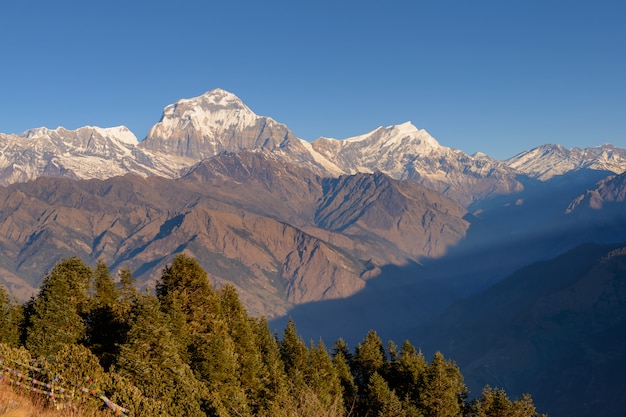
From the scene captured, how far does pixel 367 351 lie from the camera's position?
107 m

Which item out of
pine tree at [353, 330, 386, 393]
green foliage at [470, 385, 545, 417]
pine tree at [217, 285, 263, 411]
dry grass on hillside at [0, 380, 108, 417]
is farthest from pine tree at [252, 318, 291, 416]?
green foliage at [470, 385, 545, 417]

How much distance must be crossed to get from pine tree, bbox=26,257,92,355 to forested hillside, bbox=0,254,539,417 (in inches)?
5.0

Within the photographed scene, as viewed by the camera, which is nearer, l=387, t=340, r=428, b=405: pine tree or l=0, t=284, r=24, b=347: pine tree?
l=0, t=284, r=24, b=347: pine tree

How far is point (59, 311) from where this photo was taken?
60875mm

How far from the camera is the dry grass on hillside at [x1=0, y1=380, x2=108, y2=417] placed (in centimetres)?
2874

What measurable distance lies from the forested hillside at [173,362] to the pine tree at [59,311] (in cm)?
13

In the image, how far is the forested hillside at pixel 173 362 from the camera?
39.3m

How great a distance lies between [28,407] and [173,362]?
2033 cm

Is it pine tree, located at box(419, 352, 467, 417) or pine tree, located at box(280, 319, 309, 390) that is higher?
pine tree, located at box(280, 319, 309, 390)

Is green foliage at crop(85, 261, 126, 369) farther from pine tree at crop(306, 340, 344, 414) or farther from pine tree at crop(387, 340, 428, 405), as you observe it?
pine tree at crop(387, 340, 428, 405)

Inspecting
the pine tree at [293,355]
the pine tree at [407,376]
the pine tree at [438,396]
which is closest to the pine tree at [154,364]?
the pine tree at [293,355]

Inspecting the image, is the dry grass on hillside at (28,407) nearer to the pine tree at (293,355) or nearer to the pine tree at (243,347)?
the pine tree at (243,347)

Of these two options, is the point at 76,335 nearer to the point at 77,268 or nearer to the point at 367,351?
the point at 77,268

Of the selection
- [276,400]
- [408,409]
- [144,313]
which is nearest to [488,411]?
[408,409]
